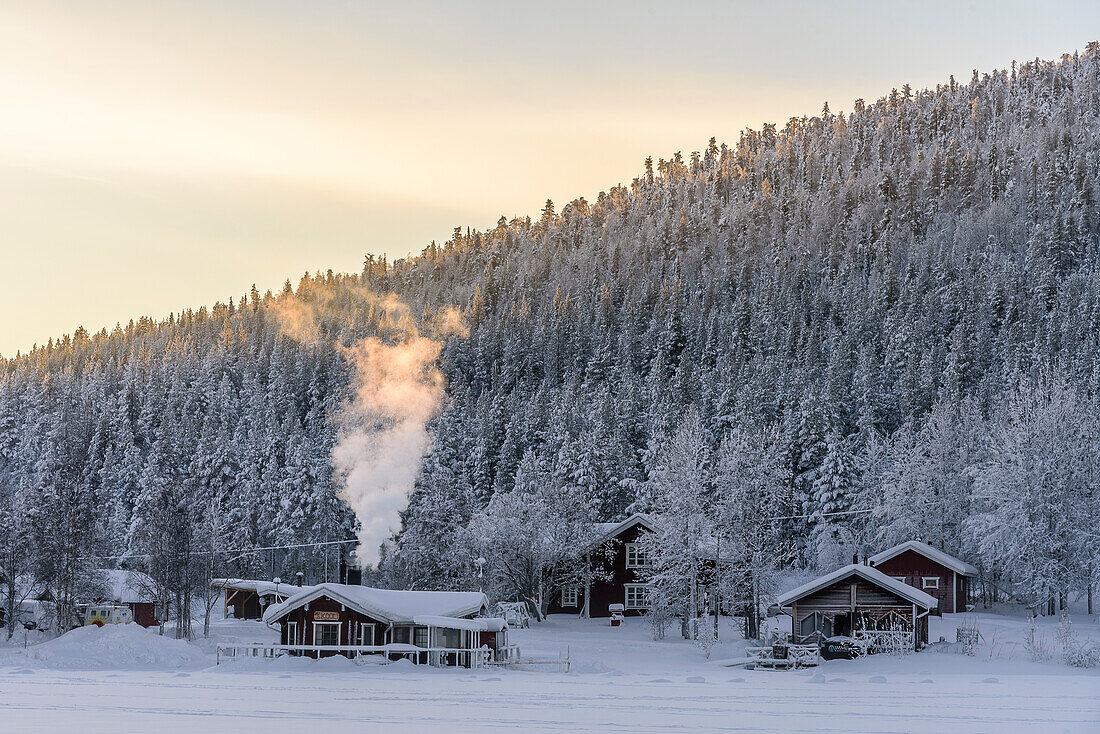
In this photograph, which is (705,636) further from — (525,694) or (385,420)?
(385,420)

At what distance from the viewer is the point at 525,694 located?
28.8m

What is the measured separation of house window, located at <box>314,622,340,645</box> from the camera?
41.3 meters

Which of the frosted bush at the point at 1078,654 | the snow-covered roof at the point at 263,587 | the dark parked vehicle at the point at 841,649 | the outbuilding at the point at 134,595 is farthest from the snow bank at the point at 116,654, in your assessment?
the frosted bush at the point at 1078,654

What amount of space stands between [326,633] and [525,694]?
14.9m

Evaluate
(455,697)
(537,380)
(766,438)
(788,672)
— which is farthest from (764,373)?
(455,697)

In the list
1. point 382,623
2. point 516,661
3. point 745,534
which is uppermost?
point 745,534

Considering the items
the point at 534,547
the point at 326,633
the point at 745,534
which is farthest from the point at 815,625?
the point at 534,547

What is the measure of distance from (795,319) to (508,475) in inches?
1943

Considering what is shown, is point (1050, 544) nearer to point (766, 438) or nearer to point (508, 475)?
point (766, 438)

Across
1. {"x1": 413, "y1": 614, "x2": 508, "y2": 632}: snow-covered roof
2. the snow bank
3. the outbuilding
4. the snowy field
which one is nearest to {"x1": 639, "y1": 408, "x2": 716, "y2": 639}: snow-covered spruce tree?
the snowy field

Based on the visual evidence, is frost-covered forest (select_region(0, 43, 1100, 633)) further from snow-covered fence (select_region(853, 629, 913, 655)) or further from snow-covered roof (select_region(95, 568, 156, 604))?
snow-covered fence (select_region(853, 629, 913, 655))

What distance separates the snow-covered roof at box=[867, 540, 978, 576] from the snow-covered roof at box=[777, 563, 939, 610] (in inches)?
677

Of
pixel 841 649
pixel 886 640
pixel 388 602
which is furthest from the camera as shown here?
pixel 886 640

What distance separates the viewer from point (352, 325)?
17525 centimetres
